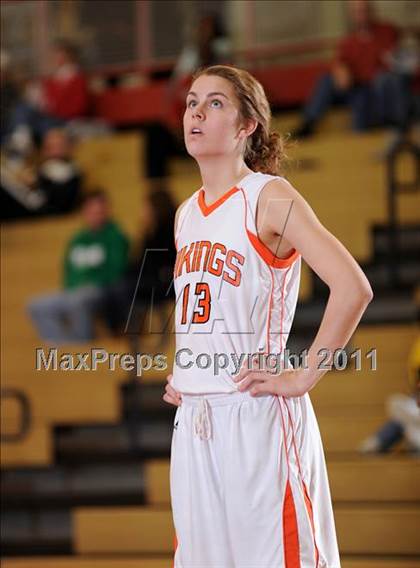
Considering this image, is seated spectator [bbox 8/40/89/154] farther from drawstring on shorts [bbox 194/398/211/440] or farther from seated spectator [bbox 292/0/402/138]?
drawstring on shorts [bbox 194/398/211/440]

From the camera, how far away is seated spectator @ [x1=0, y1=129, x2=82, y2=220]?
797 cm

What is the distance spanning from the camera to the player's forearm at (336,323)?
234cm

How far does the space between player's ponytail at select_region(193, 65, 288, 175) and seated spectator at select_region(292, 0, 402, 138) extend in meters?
4.91

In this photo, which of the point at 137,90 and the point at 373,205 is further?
the point at 137,90

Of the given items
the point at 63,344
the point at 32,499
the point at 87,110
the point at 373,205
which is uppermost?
the point at 87,110

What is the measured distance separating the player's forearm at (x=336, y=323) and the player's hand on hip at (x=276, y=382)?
4cm

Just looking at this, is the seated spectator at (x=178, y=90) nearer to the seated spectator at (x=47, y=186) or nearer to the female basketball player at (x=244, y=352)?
the seated spectator at (x=47, y=186)

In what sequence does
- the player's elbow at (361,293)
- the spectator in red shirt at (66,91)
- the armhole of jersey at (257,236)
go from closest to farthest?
the player's elbow at (361,293), the armhole of jersey at (257,236), the spectator in red shirt at (66,91)

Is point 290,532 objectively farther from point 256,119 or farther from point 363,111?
point 363,111

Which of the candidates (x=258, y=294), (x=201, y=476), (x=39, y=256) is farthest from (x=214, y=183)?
(x=39, y=256)

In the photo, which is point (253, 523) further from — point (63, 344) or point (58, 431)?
point (63, 344)

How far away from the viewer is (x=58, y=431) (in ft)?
19.3

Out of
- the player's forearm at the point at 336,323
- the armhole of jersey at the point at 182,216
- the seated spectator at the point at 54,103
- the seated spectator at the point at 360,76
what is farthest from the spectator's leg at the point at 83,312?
the player's forearm at the point at 336,323

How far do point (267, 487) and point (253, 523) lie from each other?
80 mm
